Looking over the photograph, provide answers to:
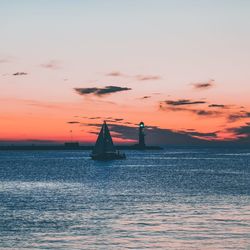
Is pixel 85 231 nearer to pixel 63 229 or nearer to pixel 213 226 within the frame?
pixel 63 229

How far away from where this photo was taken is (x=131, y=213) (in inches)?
2264

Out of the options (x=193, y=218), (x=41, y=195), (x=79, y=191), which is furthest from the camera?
(x=79, y=191)

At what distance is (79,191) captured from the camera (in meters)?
88.1

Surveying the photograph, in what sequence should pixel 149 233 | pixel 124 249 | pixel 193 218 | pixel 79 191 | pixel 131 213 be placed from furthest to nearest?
pixel 79 191, pixel 131 213, pixel 193 218, pixel 149 233, pixel 124 249

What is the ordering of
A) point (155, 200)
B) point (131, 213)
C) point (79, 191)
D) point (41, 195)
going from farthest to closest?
point (79, 191) < point (41, 195) < point (155, 200) < point (131, 213)

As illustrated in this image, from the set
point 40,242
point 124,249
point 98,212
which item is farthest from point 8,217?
point 124,249

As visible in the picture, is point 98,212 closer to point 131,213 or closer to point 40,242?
point 131,213

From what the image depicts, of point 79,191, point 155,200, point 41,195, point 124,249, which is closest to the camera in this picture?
point 124,249

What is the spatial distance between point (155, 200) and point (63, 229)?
24.6 meters

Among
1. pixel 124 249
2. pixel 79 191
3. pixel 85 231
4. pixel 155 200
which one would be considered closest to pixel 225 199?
pixel 155 200

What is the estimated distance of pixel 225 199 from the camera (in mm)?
72812

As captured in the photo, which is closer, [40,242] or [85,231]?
[40,242]

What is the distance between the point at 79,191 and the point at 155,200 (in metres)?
19.9

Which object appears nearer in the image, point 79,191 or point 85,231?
point 85,231
